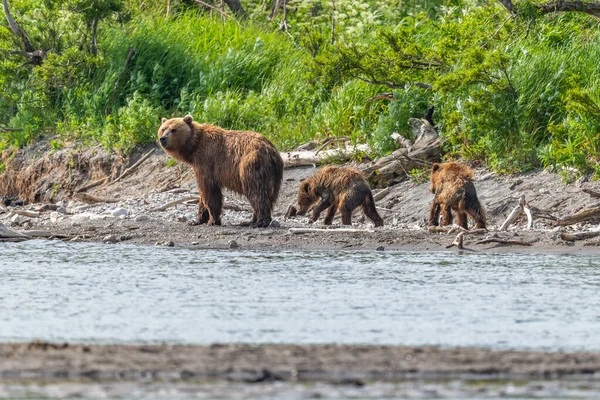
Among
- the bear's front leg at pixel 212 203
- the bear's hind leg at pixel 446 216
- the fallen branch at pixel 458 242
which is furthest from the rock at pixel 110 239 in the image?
the fallen branch at pixel 458 242

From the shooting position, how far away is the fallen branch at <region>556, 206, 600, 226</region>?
11680 millimetres

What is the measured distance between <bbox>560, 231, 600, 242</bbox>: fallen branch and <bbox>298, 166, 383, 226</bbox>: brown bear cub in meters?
2.41

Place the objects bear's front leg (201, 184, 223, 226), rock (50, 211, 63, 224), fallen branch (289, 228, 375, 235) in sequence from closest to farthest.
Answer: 1. fallen branch (289, 228, 375, 235)
2. bear's front leg (201, 184, 223, 226)
3. rock (50, 211, 63, 224)

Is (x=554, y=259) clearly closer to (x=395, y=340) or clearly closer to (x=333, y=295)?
(x=333, y=295)

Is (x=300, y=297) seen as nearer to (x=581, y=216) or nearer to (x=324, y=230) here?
(x=324, y=230)

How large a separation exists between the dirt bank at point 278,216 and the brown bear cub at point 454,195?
27 centimetres

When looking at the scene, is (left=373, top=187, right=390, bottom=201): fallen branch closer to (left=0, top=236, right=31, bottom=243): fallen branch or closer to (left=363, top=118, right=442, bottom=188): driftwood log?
(left=363, top=118, right=442, bottom=188): driftwood log

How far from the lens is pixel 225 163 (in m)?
12.9

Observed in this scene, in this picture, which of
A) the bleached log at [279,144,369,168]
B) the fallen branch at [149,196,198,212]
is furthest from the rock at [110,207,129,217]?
the bleached log at [279,144,369,168]

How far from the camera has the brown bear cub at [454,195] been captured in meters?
11.8

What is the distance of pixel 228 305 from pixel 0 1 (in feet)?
44.8

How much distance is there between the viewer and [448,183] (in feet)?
39.2

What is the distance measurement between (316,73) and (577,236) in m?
5.05

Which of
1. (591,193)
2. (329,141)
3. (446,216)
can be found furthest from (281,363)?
(329,141)
